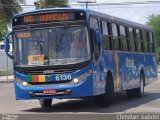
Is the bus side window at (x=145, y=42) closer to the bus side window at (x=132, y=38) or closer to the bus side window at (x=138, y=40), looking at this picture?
the bus side window at (x=138, y=40)

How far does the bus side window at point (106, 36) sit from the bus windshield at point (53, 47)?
5.26 feet

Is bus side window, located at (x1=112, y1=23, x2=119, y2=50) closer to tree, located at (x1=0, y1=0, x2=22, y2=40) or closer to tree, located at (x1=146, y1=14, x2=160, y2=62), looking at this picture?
tree, located at (x1=0, y1=0, x2=22, y2=40)

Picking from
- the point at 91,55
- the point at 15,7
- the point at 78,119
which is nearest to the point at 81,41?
the point at 91,55

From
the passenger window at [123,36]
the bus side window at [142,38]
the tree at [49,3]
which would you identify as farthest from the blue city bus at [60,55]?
the tree at [49,3]

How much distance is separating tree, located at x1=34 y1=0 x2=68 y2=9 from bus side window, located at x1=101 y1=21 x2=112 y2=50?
32.2 meters

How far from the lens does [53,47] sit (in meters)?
16.2

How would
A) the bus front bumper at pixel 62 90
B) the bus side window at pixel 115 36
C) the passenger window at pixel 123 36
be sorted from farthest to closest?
the passenger window at pixel 123 36 → the bus side window at pixel 115 36 → the bus front bumper at pixel 62 90

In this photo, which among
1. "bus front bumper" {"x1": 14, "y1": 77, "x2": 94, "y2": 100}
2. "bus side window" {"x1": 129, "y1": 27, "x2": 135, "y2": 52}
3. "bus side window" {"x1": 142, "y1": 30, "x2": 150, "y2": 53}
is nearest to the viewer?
"bus front bumper" {"x1": 14, "y1": 77, "x2": 94, "y2": 100}

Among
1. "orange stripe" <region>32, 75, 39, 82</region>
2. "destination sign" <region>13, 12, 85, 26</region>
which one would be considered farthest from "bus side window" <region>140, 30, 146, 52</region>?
"orange stripe" <region>32, 75, 39, 82</region>

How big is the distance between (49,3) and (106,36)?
33654 millimetres

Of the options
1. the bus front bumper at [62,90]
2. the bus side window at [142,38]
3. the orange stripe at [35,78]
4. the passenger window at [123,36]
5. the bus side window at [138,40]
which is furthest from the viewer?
the bus side window at [142,38]

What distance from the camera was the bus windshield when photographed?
633 inches

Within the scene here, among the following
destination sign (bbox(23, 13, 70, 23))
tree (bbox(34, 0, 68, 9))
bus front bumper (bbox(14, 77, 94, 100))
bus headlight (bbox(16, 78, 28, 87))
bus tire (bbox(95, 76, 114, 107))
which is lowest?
bus tire (bbox(95, 76, 114, 107))

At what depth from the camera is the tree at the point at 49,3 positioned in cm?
5038
